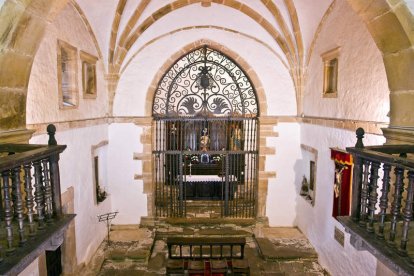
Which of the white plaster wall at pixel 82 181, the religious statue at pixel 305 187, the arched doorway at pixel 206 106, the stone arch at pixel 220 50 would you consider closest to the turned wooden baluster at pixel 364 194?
the white plaster wall at pixel 82 181

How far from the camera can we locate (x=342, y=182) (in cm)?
548

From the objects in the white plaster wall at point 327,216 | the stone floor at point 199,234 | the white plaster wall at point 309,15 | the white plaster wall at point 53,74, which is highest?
the white plaster wall at point 309,15

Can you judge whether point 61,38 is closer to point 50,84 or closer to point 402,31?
point 50,84

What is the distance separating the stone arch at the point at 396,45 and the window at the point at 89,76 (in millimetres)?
4988

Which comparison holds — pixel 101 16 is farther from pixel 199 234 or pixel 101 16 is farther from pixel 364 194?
pixel 364 194

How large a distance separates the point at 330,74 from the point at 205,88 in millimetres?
3072

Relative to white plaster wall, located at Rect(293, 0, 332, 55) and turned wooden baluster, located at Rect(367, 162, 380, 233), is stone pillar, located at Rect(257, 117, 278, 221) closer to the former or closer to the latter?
white plaster wall, located at Rect(293, 0, 332, 55)

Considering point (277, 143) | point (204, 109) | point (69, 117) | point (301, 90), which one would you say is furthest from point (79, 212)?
point (301, 90)

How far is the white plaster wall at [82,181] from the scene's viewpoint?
17.9 feet

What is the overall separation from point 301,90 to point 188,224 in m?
4.38

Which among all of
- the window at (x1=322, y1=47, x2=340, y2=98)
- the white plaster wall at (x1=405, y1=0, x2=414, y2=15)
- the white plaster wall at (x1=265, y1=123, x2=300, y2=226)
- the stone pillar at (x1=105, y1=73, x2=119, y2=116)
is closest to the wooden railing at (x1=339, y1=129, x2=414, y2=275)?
the white plaster wall at (x1=405, y1=0, x2=414, y2=15)

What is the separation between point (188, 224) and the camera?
8109 mm

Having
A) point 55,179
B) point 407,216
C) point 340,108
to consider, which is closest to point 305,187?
point 340,108

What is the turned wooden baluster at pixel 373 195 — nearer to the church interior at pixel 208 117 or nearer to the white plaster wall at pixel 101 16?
the church interior at pixel 208 117
